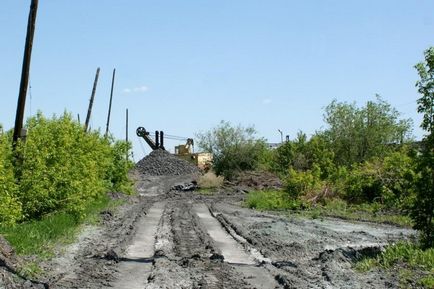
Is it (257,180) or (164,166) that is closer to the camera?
(257,180)

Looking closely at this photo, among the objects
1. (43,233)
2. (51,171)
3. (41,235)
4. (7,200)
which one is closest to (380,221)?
(51,171)

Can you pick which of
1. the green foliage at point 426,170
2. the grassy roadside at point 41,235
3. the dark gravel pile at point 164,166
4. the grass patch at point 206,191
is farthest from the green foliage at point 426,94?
the dark gravel pile at point 164,166

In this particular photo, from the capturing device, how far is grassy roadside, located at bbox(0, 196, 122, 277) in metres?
13.6

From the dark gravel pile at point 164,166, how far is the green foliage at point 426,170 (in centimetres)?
5672

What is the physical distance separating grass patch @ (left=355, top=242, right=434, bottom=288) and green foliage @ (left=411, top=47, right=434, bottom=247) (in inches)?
20.9

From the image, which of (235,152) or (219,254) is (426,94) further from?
(235,152)

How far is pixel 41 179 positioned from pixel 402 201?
10.5 meters

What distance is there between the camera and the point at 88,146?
96.3 feet

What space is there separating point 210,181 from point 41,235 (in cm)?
3949

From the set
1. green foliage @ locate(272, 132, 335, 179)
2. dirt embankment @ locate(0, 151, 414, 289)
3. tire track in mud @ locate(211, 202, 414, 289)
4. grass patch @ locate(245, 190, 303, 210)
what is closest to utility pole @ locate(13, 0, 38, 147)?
dirt embankment @ locate(0, 151, 414, 289)

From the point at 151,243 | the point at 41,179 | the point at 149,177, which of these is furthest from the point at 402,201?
the point at 149,177

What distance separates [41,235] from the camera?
16.3 meters

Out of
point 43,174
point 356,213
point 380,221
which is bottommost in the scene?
point 380,221

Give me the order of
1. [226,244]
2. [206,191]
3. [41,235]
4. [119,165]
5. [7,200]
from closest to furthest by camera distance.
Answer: [7,200]
[41,235]
[226,244]
[119,165]
[206,191]
